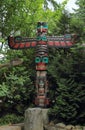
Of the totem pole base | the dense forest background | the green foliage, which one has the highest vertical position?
the dense forest background

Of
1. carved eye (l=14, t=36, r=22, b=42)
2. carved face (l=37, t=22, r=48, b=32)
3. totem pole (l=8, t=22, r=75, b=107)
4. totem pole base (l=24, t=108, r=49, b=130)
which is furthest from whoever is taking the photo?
carved eye (l=14, t=36, r=22, b=42)

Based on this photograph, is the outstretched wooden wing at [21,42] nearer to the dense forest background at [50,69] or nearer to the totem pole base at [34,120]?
the dense forest background at [50,69]

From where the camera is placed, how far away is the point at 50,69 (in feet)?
26.3

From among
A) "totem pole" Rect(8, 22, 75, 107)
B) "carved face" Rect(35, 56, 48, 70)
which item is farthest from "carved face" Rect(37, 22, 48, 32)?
"carved face" Rect(35, 56, 48, 70)

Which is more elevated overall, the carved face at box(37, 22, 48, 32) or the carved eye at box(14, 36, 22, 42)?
the carved face at box(37, 22, 48, 32)

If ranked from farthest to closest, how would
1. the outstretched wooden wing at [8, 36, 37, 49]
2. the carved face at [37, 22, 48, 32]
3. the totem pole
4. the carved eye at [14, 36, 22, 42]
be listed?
the carved eye at [14, 36, 22, 42], the outstretched wooden wing at [8, 36, 37, 49], the carved face at [37, 22, 48, 32], the totem pole

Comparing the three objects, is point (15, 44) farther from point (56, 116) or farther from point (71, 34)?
point (56, 116)

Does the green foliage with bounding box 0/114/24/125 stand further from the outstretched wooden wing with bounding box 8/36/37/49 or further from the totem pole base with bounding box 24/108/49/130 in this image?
the outstretched wooden wing with bounding box 8/36/37/49

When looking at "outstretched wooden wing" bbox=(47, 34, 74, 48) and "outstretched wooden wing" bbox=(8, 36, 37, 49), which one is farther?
"outstretched wooden wing" bbox=(8, 36, 37, 49)

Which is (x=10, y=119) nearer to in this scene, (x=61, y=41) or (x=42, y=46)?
(x=42, y=46)

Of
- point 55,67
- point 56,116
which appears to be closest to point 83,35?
point 55,67

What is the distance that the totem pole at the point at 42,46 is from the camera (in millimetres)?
8039

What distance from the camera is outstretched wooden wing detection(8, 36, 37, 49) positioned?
28.1 feet

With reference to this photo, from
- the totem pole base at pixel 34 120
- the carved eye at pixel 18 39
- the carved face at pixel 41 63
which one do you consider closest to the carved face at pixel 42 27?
the carved eye at pixel 18 39
